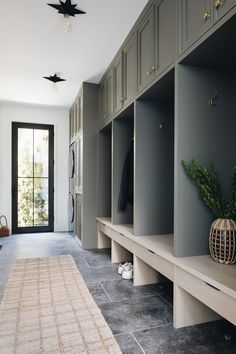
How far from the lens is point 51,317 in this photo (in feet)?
6.43

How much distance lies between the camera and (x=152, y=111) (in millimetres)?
2629

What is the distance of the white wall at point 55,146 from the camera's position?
5.34m

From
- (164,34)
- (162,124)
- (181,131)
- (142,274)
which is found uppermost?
(164,34)

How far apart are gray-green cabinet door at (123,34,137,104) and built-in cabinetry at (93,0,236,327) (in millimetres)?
11

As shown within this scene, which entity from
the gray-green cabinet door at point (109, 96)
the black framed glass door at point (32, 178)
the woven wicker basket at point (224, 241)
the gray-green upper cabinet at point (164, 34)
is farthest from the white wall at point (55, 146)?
the woven wicker basket at point (224, 241)

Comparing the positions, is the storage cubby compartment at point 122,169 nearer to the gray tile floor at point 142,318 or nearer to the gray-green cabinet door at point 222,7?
the gray tile floor at point 142,318

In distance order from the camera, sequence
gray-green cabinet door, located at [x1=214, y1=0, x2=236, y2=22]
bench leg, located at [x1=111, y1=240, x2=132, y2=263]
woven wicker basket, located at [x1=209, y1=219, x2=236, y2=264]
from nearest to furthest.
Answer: gray-green cabinet door, located at [x1=214, y1=0, x2=236, y2=22] → woven wicker basket, located at [x1=209, y1=219, x2=236, y2=264] → bench leg, located at [x1=111, y1=240, x2=132, y2=263]

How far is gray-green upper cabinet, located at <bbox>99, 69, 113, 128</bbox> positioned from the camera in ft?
11.4

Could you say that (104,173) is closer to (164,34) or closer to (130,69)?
(130,69)

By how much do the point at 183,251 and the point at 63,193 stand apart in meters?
4.20

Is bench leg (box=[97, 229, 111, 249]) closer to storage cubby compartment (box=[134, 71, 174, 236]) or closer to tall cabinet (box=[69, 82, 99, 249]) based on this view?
tall cabinet (box=[69, 82, 99, 249])

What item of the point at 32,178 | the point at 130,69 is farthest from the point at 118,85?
the point at 32,178

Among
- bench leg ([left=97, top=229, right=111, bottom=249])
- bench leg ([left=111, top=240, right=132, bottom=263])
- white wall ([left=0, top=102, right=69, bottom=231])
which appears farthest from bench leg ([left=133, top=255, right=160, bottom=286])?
white wall ([left=0, top=102, right=69, bottom=231])

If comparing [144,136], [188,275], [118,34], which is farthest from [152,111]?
[188,275]
